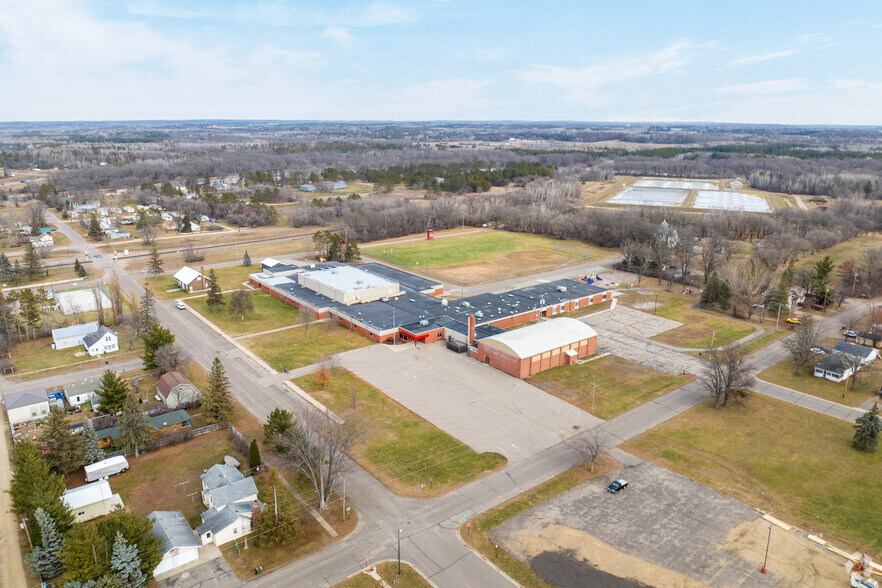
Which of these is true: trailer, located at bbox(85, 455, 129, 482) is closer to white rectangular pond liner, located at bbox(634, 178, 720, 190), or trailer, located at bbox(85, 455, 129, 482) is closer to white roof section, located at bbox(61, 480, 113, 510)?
white roof section, located at bbox(61, 480, 113, 510)

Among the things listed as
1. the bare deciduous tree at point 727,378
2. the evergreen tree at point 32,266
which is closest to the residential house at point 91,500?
the bare deciduous tree at point 727,378

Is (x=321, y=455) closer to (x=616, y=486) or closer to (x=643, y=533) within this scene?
(x=616, y=486)

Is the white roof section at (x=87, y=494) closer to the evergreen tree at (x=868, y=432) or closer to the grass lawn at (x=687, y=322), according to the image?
the evergreen tree at (x=868, y=432)

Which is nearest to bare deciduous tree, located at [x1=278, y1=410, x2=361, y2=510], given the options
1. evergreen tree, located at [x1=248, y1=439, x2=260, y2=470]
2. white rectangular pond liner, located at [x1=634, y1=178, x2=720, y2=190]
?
evergreen tree, located at [x1=248, y1=439, x2=260, y2=470]

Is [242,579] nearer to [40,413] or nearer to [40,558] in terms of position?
[40,558]

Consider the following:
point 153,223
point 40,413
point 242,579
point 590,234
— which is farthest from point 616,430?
point 153,223
